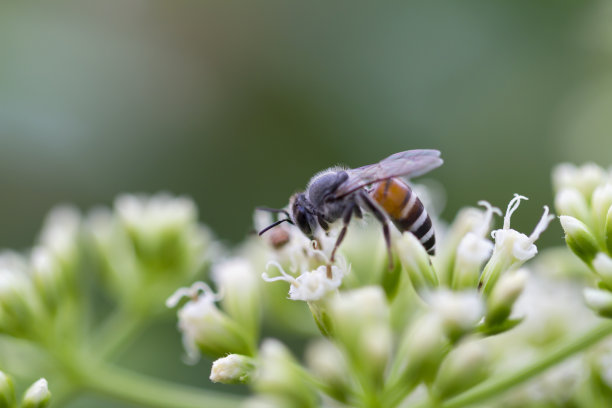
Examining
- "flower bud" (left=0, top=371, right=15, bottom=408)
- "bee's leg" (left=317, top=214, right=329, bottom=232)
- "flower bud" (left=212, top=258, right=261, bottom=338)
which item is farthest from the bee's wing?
"flower bud" (left=0, top=371, right=15, bottom=408)

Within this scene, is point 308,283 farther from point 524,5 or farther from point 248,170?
point 524,5

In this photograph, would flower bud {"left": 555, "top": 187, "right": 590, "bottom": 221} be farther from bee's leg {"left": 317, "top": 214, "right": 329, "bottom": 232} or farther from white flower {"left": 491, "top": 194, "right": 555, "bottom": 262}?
bee's leg {"left": 317, "top": 214, "right": 329, "bottom": 232}

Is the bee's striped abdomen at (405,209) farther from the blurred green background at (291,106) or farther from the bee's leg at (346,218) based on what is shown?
the blurred green background at (291,106)

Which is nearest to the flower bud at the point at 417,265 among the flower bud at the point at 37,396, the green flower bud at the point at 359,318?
the green flower bud at the point at 359,318

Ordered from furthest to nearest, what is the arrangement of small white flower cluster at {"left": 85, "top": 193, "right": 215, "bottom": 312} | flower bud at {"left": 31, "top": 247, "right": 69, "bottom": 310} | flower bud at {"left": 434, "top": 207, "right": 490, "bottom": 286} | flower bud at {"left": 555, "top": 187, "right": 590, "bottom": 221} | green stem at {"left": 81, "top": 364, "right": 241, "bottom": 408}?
small white flower cluster at {"left": 85, "top": 193, "right": 215, "bottom": 312} → flower bud at {"left": 31, "top": 247, "right": 69, "bottom": 310} → green stem at {"left": 81, "top": 364, "right": 241, "bottom": 408} → flower bud at {"left": 434, "top": 207, "right": 490, "bottom": 286} → flower bud at {"left": 555, "top": 187, "right": 590, "bottom": 221}

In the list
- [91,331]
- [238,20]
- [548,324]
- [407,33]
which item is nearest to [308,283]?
[548,324]

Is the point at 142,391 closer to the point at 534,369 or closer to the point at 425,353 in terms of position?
the point at 425,353
